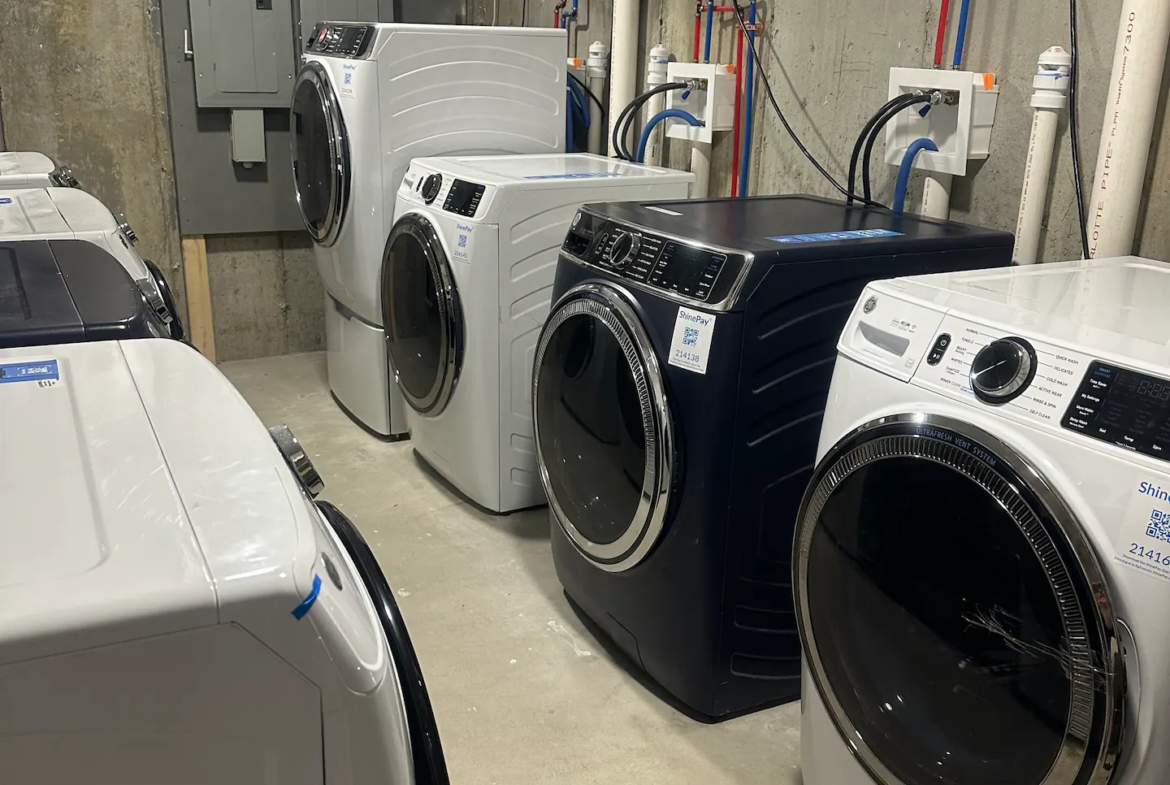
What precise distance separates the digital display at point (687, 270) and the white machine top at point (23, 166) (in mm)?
1535

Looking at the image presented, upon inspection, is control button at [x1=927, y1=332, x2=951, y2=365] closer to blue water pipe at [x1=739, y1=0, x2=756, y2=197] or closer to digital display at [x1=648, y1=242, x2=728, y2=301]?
digital display at [x1=648, y1=242, x2=728, y2=301]

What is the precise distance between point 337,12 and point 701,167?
186cm

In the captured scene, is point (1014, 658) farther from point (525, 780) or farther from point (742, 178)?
point (742, 178)

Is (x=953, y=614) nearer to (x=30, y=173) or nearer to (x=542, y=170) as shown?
(x=542, y=170)

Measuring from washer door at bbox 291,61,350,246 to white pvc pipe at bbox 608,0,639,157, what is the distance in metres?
0.89

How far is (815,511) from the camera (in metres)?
1.49

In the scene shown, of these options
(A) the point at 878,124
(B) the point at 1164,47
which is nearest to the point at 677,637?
(A) the point at 878,124

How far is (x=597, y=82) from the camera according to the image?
3.53 m

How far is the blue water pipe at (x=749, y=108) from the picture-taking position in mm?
2785

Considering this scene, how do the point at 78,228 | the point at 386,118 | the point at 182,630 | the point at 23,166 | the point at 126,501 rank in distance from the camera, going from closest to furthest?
the point at 182,630, the point at 126,501, the point at 78,228, the point at 23,166, the point at 386,118

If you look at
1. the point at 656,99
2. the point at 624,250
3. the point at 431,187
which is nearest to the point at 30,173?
the point at 431,187

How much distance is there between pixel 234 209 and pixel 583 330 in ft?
8.19

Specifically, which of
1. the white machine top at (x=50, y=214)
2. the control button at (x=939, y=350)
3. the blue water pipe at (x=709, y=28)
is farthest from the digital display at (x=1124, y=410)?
the blue water pipe at (x=709, y=28)

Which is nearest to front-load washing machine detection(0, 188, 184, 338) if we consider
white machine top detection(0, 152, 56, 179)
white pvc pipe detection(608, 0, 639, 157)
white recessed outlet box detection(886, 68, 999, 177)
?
white machine top detection(0, 152, 56, 179)
